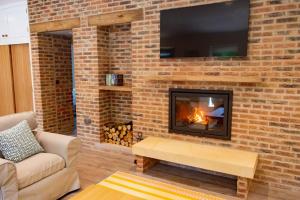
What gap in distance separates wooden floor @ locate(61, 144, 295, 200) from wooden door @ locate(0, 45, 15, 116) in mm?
2454

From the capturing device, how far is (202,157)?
262 cm

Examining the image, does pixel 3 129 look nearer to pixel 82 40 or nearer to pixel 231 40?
pixel 82 40

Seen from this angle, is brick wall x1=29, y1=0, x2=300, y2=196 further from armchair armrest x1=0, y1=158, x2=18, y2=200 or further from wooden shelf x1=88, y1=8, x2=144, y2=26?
armchair armrest x1=0, y1=158, x2=18, y2=200

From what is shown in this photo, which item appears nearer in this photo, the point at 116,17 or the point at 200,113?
the point at 200,113

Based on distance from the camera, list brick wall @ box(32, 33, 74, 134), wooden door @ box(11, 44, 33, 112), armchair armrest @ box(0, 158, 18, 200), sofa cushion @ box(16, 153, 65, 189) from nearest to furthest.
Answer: armchair armrest @ box(0, 158, 18, 200)
sofa cushion @ box(16, 153, 65, 189)
brick wall @ box(32, 33, 74, 134)
wooden door @ box(11, 44, 33, 112)

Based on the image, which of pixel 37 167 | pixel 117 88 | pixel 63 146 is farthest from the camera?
pixel 117 88

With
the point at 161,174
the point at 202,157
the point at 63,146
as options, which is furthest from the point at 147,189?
the point at 63,146

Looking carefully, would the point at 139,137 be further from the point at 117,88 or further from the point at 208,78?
the point at 208,78

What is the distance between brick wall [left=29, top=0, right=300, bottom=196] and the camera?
2.52 m

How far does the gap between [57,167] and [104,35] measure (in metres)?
2.33

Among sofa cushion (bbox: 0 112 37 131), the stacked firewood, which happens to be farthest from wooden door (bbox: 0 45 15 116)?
sofa cushion (bbox: 0 112 37 131)

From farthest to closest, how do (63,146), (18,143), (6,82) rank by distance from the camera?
(6,82) < (63,146) < (18,143)

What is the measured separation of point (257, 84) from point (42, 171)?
8.20ft

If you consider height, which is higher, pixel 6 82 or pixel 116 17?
pixel 116 17
